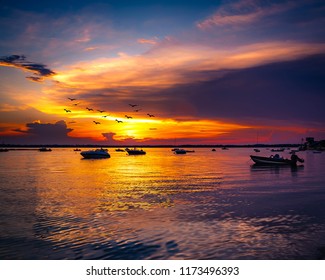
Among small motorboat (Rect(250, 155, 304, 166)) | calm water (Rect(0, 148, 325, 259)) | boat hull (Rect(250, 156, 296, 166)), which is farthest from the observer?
boat hull (Rect(250, 156, 296, 166))

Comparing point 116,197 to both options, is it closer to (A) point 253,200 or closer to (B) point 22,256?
(A) point 253,200

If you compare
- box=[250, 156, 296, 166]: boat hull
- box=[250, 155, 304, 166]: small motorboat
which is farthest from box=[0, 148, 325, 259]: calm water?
box=[250, 156, 296, 166]: boat hull

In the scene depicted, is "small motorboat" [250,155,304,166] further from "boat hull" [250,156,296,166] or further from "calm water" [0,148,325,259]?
"calm water" [0,148,325,259]

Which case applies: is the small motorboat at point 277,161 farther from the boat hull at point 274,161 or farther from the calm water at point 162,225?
the calm water at point 162,225

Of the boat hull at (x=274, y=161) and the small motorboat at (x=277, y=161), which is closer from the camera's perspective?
the small motorboat at (x=277, y=161)

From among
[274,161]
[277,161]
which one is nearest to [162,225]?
[277,161]

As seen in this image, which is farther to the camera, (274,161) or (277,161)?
(274,161)

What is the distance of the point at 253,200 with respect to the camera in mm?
26297

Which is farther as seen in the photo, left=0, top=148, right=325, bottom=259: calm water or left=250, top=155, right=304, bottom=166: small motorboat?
left=250, top=155, right=304, bottom=166: small motorboat

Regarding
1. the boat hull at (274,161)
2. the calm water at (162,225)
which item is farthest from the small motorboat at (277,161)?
the calm water at (162,225)

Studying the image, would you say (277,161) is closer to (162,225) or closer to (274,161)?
(274,161)
